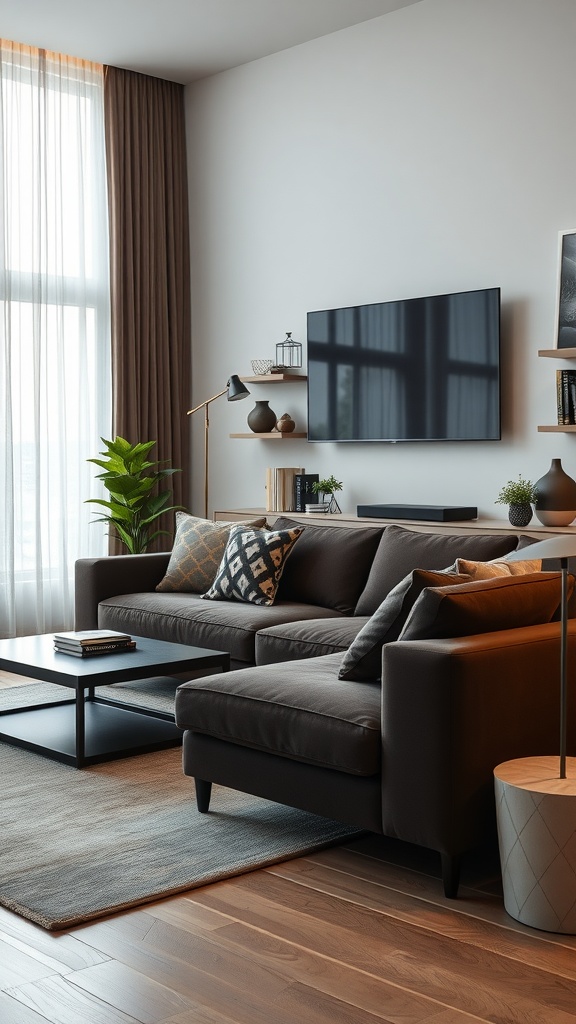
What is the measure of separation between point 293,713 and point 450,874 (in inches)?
22.9

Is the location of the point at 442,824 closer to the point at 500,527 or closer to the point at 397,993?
the point at 397,993

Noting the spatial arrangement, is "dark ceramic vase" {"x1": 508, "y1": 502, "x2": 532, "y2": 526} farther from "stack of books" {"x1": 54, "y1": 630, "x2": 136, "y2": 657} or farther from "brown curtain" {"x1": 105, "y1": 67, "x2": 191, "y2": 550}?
"brown curtain" {"x1": 105, "y1": 67, "x2": 191, "y2": 550}

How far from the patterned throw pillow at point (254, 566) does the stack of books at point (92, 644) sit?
77 centimetres

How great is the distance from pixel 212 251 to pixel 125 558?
2.43 meters

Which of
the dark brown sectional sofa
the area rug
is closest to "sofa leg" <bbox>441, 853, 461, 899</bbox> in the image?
the dark brown sectional sofa

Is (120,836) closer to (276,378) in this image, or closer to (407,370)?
(407,370)

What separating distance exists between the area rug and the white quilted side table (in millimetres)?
658

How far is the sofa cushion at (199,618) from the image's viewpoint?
4477 mm

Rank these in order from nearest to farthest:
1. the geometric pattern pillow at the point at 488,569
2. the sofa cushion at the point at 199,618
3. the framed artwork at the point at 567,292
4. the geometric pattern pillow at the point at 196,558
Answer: the geometric pattern pillow at the point at 488,569 → the sofa cushion at the point at 199,618 → the framed artwork at the point at 567,292 → the geometric pattern pillow at the point at 196,558

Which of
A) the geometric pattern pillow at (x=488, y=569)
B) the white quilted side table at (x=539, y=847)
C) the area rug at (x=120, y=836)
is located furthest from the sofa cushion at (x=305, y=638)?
the white quilted side table at (x=539, y=847)

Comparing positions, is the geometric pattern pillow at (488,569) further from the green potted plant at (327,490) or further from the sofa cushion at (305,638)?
the green potted plant at (327,490)

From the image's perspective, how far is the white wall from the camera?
5.06 meters

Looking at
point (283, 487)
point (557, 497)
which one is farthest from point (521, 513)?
point (283, 487)

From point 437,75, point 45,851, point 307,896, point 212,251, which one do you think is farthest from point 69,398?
point 307,896
